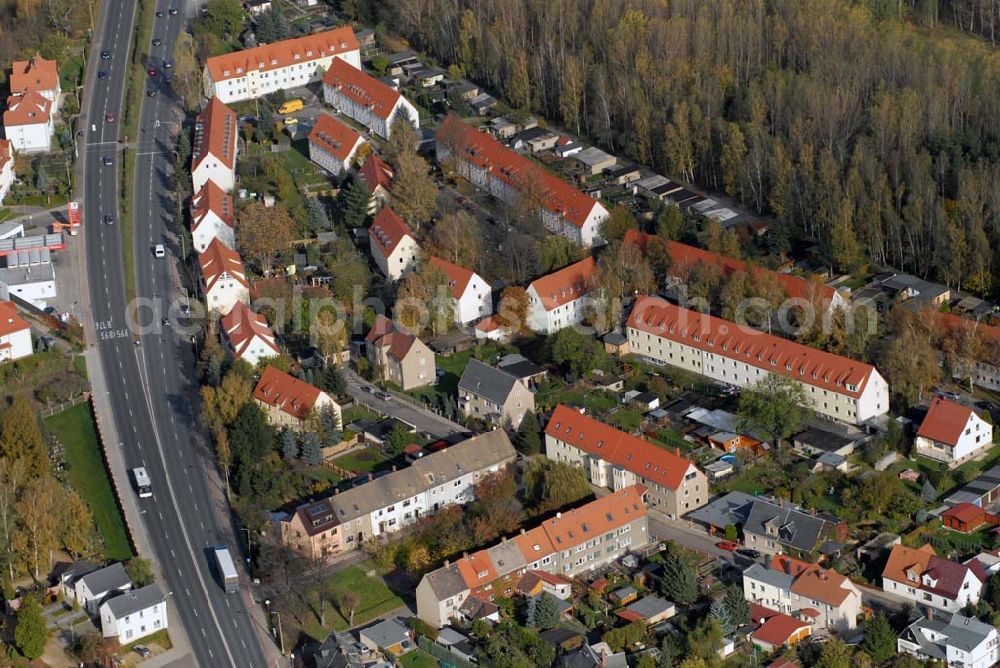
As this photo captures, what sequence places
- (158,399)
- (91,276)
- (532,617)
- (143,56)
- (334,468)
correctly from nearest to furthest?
(532,617), (334,468), (158,399), (91,276), (143,56)

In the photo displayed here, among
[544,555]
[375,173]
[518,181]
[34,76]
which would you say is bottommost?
[544,555]

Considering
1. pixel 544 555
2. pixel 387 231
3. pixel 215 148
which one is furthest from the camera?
pixel 215 148

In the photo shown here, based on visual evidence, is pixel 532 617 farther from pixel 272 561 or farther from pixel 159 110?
pixel 159 110

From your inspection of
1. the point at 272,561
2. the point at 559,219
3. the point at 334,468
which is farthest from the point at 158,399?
the point at 559,219

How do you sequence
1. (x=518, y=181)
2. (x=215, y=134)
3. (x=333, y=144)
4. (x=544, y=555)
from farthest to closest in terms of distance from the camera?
(x=333, y=144), (x=215, y=134), (x=518, y=181), (x=544, y=555)

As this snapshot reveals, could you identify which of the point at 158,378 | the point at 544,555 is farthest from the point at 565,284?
the point at 544,555

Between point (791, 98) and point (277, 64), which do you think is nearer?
point (791, 98)

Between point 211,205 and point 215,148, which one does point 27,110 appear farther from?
point 211,205
